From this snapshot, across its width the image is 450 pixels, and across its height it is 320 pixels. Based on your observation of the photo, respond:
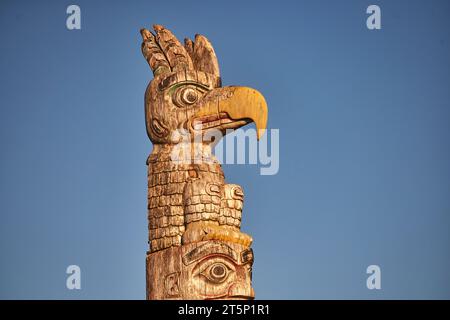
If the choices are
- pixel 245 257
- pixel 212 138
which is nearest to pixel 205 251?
pixel 245 257

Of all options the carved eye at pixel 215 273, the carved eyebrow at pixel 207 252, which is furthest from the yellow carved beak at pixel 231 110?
the carved eye at pixel 215 273

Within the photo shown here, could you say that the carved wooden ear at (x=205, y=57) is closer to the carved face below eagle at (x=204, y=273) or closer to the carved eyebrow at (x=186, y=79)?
the carved eyebrow at (x=186, y=79)

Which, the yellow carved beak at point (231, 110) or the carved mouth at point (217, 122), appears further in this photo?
the carved mouth at point (217, 122)

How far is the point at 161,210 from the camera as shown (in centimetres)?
1992

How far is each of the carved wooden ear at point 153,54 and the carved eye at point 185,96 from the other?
631 mm

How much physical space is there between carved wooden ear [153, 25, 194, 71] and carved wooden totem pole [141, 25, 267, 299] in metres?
0.02

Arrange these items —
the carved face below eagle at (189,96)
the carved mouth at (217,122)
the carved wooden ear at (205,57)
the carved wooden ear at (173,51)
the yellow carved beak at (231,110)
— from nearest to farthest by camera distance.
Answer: the yellow carved beak at (231,110) < the carved face below eagle at (189,96) < the carved mouth at (217,122) < the carved wooden ear at (173,51) < the carved wooden ear at (205,57)

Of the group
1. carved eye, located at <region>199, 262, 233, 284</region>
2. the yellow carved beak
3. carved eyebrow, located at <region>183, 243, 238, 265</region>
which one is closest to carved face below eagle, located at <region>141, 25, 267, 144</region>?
the yellow carved beak

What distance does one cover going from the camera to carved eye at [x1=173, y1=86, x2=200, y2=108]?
806 inches

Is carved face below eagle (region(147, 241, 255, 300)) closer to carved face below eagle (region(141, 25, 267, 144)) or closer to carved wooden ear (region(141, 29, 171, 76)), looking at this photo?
carved face below eagle (region(141, 25, 267, 144))

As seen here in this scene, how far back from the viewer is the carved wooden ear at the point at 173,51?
68.5ft

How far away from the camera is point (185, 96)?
2047cm

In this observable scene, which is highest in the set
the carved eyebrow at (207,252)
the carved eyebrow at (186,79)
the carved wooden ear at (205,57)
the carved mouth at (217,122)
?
the carved wooden ear at (205,57)
